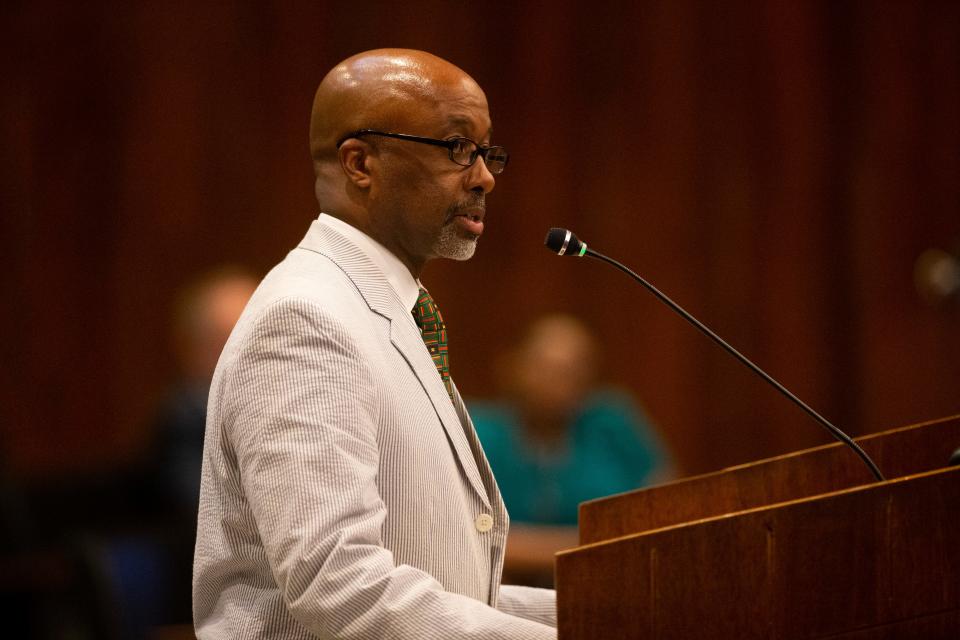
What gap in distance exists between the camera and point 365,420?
54.2 inches

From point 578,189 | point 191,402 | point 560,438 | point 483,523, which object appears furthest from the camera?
point 578,189

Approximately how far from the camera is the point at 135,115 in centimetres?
496

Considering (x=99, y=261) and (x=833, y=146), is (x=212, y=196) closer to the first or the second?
(x=99, y=261)

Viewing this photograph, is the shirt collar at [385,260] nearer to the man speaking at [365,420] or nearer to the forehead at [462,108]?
the man speaking at [365,420]

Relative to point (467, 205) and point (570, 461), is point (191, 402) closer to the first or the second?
point (570, 461)

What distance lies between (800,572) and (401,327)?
637 mm

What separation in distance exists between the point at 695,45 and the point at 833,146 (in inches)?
29.1

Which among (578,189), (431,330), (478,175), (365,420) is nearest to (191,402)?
(578,189)

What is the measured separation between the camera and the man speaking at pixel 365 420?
50.6 inches

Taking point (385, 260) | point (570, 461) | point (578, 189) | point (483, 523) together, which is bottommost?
point (570, 461)

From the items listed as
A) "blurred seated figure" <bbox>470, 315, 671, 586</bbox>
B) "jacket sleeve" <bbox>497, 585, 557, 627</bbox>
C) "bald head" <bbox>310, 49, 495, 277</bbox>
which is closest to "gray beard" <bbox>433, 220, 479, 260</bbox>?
"bald head" <bbox>310, 49, 495, 277</bbox>

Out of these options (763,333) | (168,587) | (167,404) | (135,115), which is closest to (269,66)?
(135,115)

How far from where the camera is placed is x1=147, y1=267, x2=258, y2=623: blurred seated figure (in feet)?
12.2

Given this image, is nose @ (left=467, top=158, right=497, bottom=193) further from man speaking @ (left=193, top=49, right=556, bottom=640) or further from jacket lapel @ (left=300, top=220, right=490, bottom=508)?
jacket lapel @ (left=300, top=220, right=490, bottom=508)
